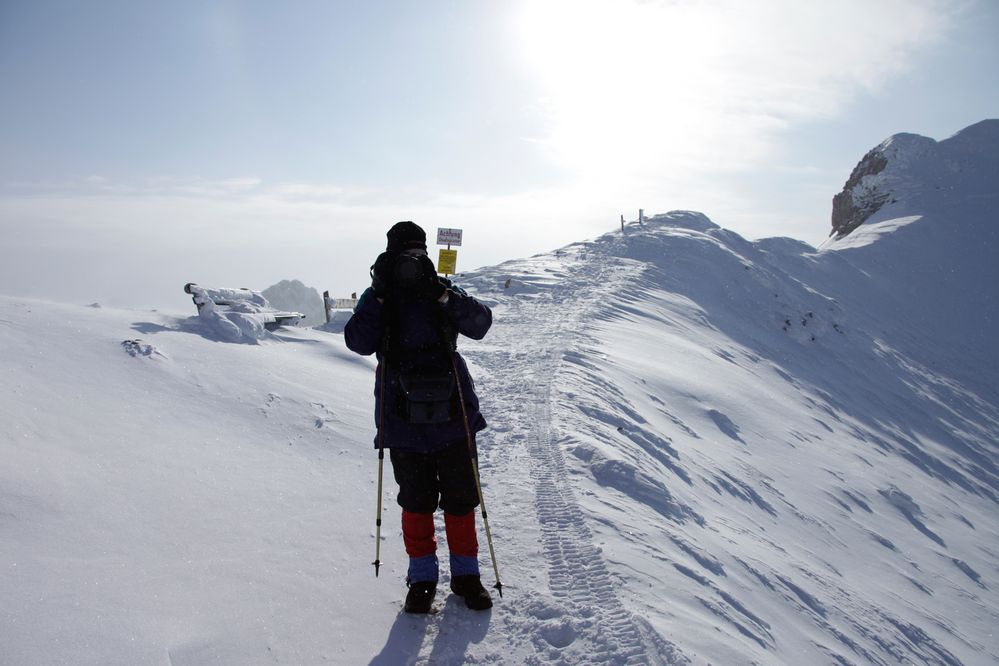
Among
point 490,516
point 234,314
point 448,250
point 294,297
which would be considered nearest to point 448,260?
point 448,250

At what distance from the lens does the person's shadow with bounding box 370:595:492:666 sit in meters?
3.40

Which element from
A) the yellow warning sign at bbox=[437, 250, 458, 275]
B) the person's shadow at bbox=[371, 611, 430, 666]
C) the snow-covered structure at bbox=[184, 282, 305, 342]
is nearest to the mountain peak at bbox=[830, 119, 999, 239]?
the yellow warning sign at bbox=[437, 250, 458, 275]

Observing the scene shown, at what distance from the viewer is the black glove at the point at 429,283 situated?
12.1 ft

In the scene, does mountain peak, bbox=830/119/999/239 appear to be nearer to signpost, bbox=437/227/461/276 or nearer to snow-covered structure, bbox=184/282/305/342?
signpost, bbox=437/227/461/276

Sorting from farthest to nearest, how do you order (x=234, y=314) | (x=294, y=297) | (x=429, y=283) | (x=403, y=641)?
(x=294, y=297) < (x=234, y=314) < (x=429, y=283) < (x=403, y=641)

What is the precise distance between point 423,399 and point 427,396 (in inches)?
1.2

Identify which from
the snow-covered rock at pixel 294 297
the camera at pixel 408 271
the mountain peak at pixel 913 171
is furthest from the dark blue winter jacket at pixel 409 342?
the snow-covered rock at pixel 294 297

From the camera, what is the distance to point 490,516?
5367 millimetres

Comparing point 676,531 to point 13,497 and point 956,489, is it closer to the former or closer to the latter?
point 13,497

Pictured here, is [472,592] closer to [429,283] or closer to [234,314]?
[429,283]

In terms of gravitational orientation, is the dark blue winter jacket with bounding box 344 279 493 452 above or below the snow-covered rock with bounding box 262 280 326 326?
above

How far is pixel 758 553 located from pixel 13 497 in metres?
7.17

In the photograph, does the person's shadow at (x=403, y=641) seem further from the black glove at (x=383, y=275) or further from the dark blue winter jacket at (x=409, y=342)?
the black glove at (x=383, y=275)

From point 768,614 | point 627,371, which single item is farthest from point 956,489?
point 768,614
